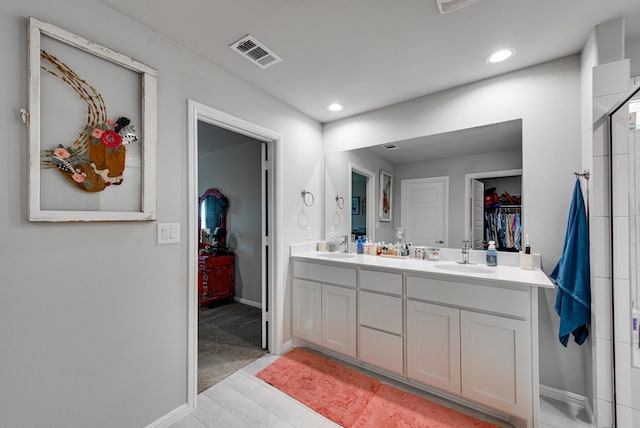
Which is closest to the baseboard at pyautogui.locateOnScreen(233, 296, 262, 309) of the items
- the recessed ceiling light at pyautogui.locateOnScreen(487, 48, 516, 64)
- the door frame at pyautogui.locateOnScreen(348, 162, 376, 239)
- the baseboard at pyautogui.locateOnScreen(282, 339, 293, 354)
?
the baseboard at pyautogui.locateOnScreen(282, 339, 293, 354)

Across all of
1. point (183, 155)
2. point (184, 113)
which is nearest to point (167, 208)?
point (183, 155)

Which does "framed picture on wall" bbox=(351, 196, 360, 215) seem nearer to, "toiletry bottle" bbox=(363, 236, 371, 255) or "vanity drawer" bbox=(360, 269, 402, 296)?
"toiletry bottle" bbox=(363, 236, 371, 255)

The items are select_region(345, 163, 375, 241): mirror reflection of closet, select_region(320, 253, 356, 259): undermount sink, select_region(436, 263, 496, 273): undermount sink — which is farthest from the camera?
select_region(345, 163, 375, 241): mirror reflection of closet

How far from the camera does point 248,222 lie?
4.04 meters

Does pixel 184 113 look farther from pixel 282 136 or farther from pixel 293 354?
pixel 293 354

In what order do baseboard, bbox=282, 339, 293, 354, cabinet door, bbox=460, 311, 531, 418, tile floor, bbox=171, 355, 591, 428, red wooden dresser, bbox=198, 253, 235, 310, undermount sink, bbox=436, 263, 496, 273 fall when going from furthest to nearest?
red wooden dresser, bbox=198, 253, 235, 310 < baseboard, bbox=282, 339, 293, 354 < undermount sink, bbox=436, 263, 496, 273 < tile floor, bbox=171, 355, 591, 428 < cabinet door, bbox=460, 311, 531, 418

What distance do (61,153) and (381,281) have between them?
208 cm

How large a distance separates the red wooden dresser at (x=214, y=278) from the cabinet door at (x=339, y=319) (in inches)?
78.9

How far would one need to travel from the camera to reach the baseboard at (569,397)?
5.73ft

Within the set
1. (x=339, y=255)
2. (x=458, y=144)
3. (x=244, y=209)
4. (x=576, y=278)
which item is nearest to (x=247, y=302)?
(x=244, y=209)

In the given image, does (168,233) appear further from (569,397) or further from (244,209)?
(569,397)

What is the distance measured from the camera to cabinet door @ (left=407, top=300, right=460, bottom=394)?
1809 millimetres

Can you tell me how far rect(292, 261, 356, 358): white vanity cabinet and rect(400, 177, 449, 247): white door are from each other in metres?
0.74

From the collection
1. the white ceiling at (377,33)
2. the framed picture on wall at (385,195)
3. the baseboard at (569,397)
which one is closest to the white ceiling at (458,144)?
the framed picture on wall at (385,195)
